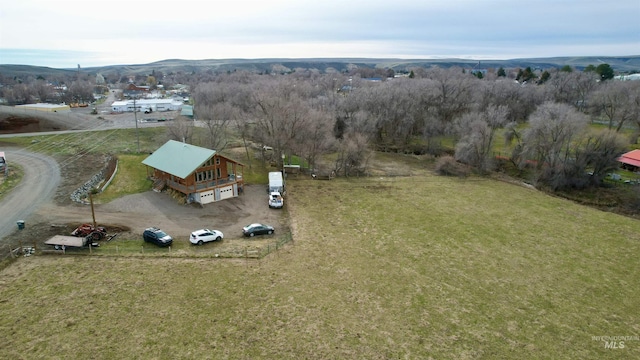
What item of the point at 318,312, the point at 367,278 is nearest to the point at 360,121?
the point at 367,278

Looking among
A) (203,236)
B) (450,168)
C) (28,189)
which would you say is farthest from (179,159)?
(450,168)

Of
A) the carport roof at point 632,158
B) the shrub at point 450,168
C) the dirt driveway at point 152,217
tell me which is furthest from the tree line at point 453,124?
the dirt driveway at point 152,217

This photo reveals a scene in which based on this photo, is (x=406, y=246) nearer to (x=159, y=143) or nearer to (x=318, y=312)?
(x=318, y=312)

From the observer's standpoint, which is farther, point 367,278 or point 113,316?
point 367,278

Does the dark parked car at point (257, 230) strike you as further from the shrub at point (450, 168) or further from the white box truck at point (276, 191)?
the shrub at point (450, 168)

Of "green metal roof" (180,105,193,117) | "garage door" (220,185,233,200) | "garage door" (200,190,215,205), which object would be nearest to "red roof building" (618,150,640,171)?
"garage door" (220,185,233,200)
